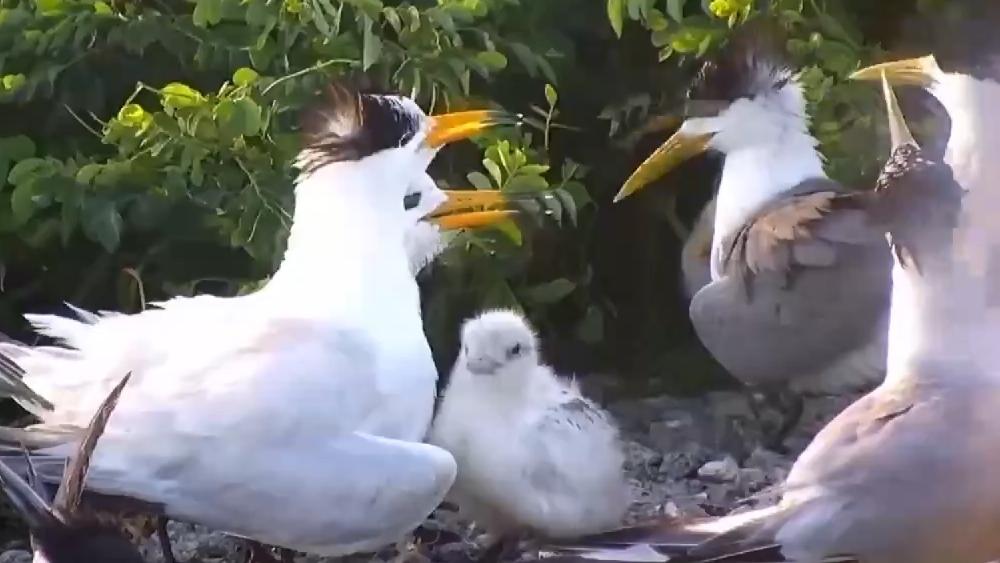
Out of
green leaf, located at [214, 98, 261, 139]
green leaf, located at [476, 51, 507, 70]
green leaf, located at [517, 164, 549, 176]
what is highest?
green leaf, located at [476, 51, 507, 70]

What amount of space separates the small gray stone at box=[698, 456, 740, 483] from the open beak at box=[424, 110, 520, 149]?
1.31 ft

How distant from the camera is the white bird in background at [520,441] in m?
1.36

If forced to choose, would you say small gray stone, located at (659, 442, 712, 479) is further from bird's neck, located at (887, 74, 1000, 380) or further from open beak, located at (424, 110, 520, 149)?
open beak, located at (424, 110, 520, 149)

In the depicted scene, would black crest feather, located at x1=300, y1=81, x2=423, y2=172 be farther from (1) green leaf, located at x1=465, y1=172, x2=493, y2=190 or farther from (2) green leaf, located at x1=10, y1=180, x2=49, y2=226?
(2) green leaf, located at x1=10, y1=180, x2=49, y2=226

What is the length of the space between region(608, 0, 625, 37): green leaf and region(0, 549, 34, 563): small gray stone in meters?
0.79

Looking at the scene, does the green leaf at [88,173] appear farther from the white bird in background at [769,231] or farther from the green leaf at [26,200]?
the white bird in background at [769,231]

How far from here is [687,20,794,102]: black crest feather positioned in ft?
4.56

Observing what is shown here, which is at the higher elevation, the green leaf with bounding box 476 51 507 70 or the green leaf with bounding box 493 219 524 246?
the green leaf with bounding box 476 51 507 70

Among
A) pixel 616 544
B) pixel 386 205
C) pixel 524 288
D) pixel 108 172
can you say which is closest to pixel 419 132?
pixel 386 205

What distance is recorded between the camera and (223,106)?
140 cm

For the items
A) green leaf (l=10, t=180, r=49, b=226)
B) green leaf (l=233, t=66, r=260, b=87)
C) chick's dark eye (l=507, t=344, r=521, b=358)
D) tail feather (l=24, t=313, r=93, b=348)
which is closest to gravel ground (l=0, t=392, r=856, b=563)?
chick's dark eye (l=507, t=344, r=521, b=358)

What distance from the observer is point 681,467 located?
4.63 feet

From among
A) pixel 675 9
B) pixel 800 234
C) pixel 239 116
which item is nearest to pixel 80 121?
pixel 239 116

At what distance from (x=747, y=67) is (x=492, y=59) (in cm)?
25
